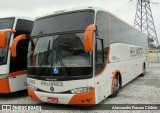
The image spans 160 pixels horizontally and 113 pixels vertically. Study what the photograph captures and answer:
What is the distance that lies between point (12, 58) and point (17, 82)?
0.96 metres

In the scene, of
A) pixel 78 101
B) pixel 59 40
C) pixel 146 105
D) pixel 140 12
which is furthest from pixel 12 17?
pixel 140 12

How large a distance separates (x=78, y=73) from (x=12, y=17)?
14.0 ft

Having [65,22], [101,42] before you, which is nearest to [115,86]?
[101,42]

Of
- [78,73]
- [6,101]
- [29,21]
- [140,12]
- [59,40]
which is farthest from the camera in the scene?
[140,12]

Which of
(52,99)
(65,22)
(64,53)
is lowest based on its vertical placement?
(52,99)

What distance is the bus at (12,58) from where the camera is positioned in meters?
9.44

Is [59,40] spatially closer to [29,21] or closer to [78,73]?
[78,73]

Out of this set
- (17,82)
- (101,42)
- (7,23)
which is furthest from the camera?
(7,23)

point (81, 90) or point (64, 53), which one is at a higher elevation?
point (64, 53)

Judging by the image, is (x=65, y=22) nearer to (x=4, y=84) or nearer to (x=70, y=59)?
A: (x=70, y=59)

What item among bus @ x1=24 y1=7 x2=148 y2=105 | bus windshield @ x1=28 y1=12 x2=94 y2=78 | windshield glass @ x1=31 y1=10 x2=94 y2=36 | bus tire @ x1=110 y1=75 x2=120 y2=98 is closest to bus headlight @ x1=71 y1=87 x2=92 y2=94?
bus @ x1=24 y1=7 x2=148 y2=105

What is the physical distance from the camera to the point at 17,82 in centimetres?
990

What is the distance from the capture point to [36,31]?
851 cm

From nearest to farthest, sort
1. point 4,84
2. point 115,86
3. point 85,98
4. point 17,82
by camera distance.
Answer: point 85,98 → point 4,84 → point 115,86 → point 17,82
